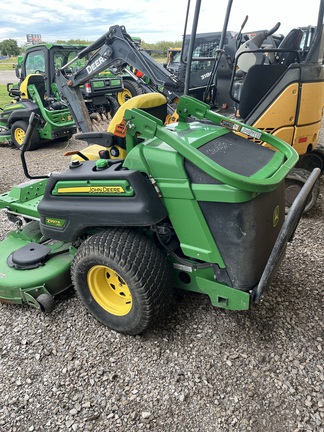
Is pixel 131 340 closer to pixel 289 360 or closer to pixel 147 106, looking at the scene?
pixel 289 360

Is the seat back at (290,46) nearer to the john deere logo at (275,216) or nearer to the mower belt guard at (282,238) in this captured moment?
the john deere logo at (275,216)

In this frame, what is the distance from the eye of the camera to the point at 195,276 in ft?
7.29

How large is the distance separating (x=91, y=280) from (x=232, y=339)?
0.96m

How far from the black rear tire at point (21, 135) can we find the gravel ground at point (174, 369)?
4.97m

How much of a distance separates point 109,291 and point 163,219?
0.67 meters

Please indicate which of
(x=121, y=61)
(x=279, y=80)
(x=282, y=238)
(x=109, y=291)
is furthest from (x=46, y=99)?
(x=282, y=238)

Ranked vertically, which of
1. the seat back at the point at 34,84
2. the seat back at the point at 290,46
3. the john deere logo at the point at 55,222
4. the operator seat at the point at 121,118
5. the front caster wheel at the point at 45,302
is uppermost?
the seat back at the point at 290,46

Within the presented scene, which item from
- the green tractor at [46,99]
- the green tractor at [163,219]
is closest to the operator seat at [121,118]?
the green tractor at [163,219]

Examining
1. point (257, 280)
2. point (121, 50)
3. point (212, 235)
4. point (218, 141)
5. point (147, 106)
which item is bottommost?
point (257, 280)

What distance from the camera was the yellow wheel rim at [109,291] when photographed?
7.60 feet

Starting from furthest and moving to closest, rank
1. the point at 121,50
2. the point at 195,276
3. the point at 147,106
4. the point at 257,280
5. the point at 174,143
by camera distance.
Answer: the point at 121,50, the point at 147,106, the point at 195,276, the point at 257,280, the point at 174,143

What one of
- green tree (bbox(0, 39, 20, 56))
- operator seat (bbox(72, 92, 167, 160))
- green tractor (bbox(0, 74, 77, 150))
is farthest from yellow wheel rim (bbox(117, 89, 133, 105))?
green tree (bbox(0, 39, 20, 56))

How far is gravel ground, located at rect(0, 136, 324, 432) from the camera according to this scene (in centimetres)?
183

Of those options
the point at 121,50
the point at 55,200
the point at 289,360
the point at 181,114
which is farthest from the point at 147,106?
the point at 121,50
